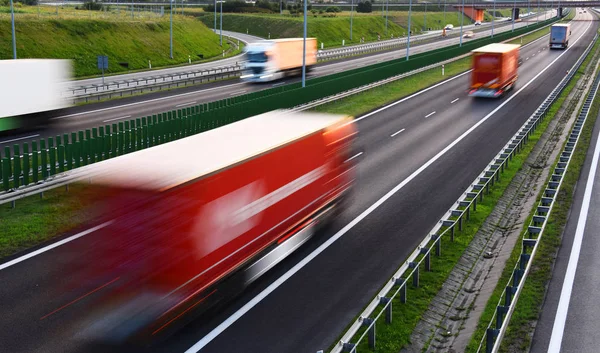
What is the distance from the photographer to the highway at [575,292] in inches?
531

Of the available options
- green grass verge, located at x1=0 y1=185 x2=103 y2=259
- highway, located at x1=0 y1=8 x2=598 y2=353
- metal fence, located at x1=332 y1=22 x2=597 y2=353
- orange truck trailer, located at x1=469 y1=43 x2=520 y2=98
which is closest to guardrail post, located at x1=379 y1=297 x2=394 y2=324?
metal fence, located at x1=332 y1=22 x2=597 y2=353

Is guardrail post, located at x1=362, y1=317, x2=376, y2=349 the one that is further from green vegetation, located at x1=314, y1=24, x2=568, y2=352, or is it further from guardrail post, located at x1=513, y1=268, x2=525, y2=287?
guardrail post, located at x1=513, y1=268, x2=525, y2=287

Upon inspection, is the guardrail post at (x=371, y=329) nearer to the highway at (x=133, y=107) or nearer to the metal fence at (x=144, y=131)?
the metal fence at (x=144, y=131)

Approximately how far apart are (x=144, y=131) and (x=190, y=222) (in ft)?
58.4

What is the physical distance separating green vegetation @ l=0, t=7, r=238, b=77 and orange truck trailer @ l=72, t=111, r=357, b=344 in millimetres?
47895

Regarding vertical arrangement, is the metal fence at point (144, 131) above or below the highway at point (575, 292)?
above

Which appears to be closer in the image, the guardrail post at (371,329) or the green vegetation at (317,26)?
the guardrail post at (371,329)

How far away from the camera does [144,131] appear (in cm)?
2997

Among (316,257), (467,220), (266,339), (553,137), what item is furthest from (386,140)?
(266,339)

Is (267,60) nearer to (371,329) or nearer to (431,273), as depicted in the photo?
(431,273)

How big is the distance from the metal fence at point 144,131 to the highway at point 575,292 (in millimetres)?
16831

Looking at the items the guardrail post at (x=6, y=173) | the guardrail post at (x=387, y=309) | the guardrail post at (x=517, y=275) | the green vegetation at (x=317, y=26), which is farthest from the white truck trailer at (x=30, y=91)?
the green vegetation at (x=317, y=26)

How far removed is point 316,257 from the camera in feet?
60.8

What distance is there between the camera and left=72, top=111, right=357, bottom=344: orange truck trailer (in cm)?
1227
